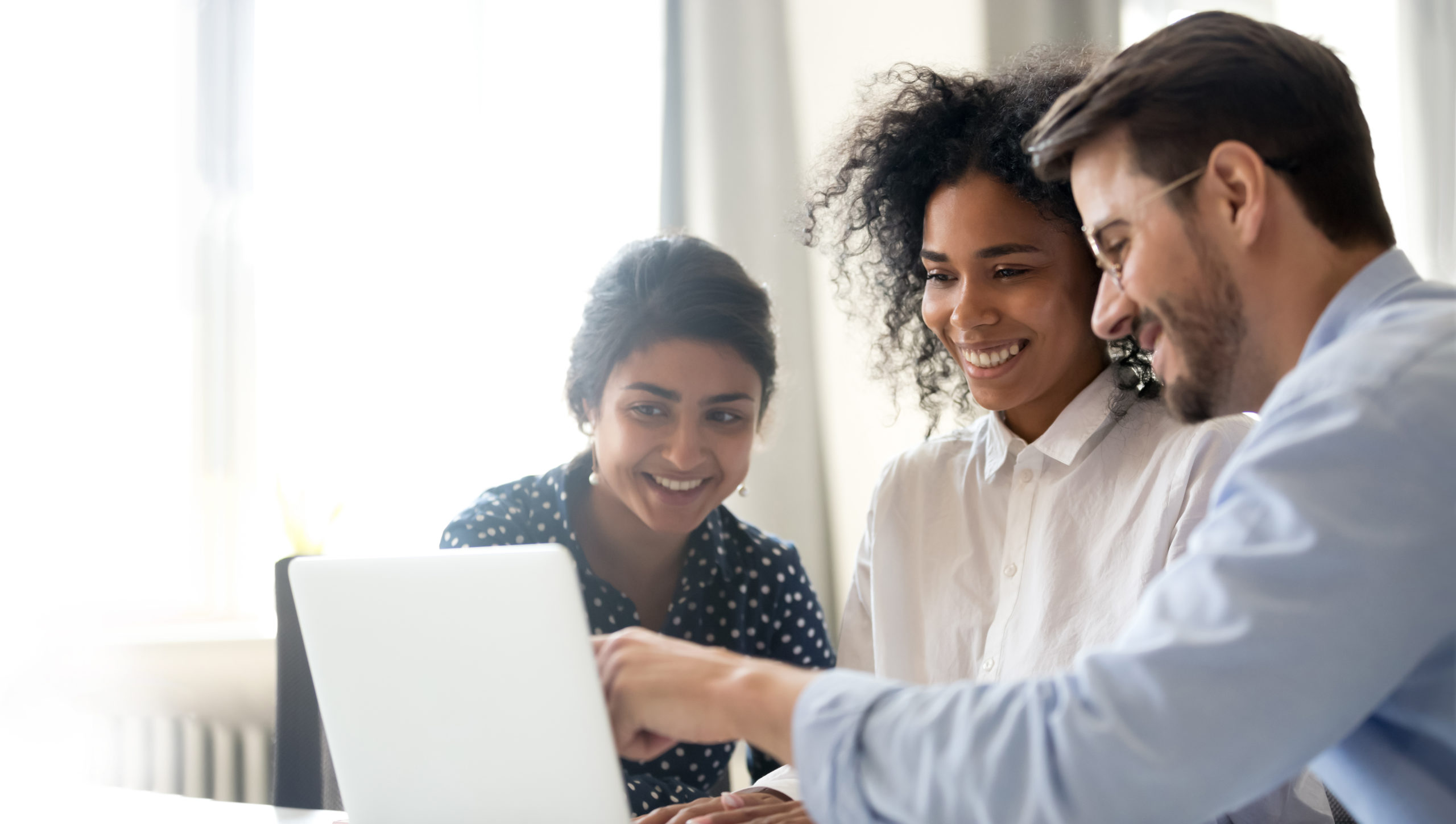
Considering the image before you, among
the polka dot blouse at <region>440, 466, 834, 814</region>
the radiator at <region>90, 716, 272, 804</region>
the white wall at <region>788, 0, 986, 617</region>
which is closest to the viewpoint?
the polka dot blouse at <region>440, 466, 834, 814</region>

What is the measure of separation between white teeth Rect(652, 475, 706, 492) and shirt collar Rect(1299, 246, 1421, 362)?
1073 millimetres

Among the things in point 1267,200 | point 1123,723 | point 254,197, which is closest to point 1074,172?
point 1267,200

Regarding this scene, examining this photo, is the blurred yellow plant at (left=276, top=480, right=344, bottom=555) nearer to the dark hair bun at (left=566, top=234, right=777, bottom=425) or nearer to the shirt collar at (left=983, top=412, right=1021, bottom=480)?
the dark hair bun at (left=566, top=234, right=777, bottom=425)

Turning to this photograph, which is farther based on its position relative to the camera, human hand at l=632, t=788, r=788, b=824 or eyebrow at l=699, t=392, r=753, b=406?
eyebrow at l=699, t=392, r=753, b=406

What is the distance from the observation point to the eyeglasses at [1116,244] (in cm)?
85

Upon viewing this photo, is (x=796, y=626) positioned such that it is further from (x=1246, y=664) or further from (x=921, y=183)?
(x=1246, y=664)

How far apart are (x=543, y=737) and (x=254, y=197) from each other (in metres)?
2.27

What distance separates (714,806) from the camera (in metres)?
1.17

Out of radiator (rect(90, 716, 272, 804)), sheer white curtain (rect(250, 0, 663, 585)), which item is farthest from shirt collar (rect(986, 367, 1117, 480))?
radiator (rect(90, 716, 272, 804))

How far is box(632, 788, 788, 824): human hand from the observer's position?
1.10 m

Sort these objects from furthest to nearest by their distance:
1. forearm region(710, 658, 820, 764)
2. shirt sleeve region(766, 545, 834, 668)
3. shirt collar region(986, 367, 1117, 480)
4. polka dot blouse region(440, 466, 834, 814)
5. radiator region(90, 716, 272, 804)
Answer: radiator region(90, 716, 272, 804)
shirt sleeve region(766, 545, 834, 668)
polka dot blouse region(440, 466, 834, 814)
shirt collar region(986, 367, 1117, 480)
forearm region(710, 658, 820, 764)

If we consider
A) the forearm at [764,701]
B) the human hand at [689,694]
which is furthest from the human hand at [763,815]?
the forearm at [764,701]

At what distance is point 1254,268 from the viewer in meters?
0.84

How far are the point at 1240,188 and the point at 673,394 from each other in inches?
40.8
